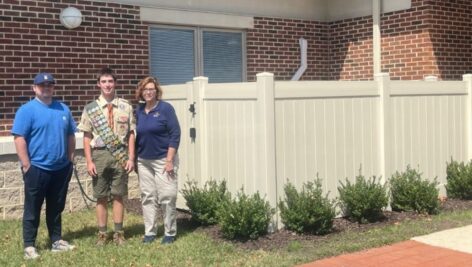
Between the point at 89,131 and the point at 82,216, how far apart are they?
6.12 feet

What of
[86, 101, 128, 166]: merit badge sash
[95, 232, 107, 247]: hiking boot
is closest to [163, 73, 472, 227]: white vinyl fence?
[86, 101, 128, 166]: merit badge sash

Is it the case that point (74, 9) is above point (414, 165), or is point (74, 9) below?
above

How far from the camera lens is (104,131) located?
5988 millimetres

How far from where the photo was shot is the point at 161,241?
243 inches

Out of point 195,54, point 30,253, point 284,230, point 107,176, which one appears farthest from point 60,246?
point 195,54

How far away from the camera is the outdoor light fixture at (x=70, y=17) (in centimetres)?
790

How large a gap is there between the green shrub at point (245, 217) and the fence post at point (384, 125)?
189 centimetres

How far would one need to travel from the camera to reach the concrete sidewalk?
5336 millimetres

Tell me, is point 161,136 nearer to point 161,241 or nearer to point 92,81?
point 161,241

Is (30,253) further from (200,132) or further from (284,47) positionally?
(284,47)

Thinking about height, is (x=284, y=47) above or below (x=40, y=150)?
above

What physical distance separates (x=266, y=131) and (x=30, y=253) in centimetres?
256

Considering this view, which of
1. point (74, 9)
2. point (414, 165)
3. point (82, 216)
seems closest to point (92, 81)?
point (74, 9)

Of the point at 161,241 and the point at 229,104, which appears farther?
the point at 229,104
